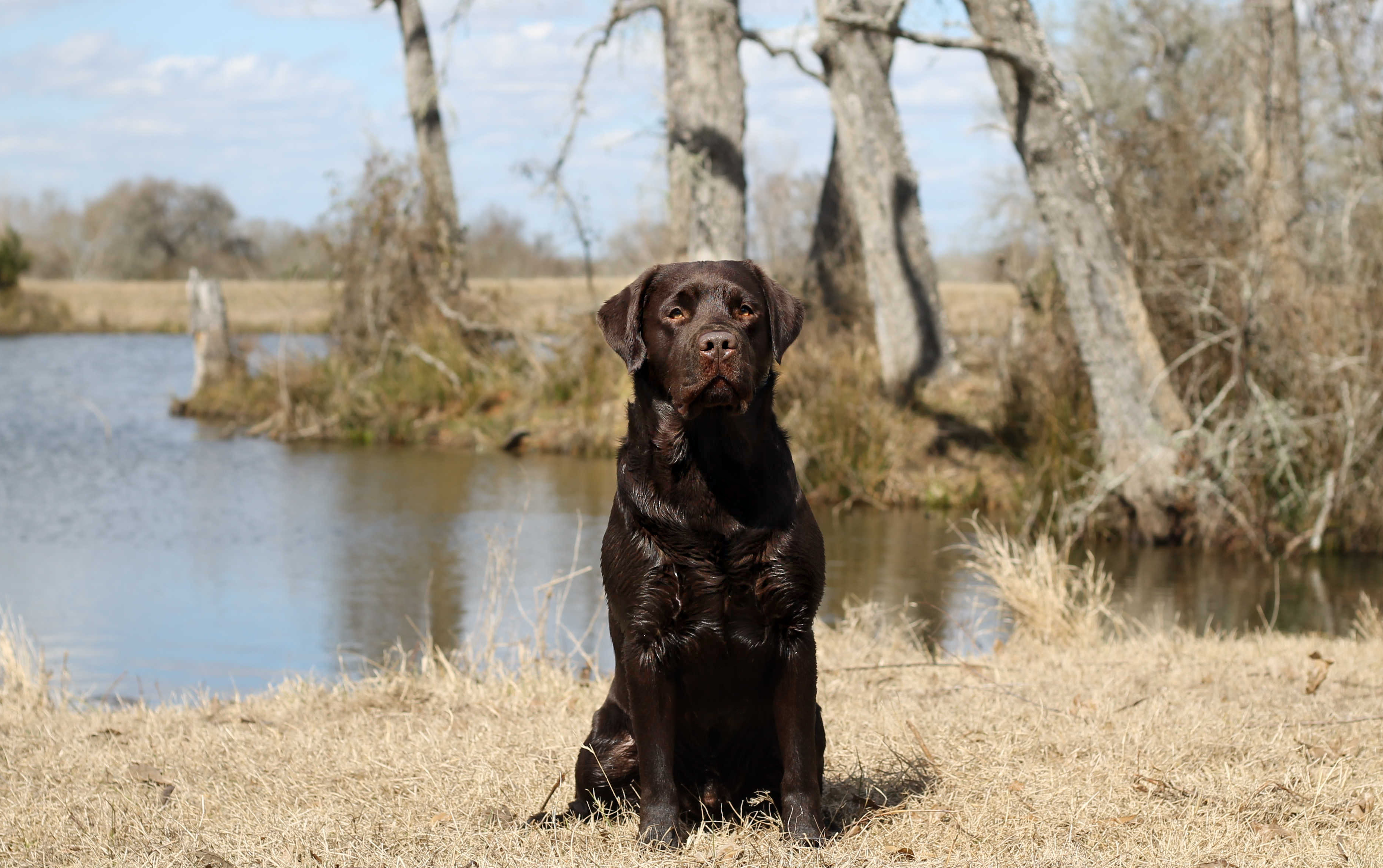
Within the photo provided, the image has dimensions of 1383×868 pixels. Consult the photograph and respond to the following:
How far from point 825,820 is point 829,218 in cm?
1592

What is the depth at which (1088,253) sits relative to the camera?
1103 centimetres

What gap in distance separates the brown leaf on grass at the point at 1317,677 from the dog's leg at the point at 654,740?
346 centimetres

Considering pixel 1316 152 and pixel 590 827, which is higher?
pixel 1316 152

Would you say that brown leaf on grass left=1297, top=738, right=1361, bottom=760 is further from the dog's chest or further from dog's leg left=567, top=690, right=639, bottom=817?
dog's leg left=567, top=690, right=639, bottom=817

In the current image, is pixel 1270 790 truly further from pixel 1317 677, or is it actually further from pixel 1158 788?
pixel 1317 677

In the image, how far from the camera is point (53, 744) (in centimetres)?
520

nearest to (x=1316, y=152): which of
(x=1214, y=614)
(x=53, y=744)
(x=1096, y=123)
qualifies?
(x=1096, y=123)

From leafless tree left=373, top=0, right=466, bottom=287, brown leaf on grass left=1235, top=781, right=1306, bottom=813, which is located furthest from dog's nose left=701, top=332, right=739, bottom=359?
leafless tree left=373, top=0, right=466, bottom=287

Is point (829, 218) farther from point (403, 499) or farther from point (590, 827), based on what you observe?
point (590, 827)

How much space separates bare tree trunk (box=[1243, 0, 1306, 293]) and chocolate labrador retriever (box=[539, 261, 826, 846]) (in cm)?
916

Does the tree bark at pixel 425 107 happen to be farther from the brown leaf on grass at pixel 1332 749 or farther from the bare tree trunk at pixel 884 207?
the brown leaf on grass at pixel 1332 749

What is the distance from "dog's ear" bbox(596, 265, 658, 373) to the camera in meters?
3.63

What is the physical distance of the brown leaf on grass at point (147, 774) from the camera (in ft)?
15.1

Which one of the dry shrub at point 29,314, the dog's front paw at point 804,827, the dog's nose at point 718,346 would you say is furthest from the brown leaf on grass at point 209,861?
the dry shrub at point 29,314
